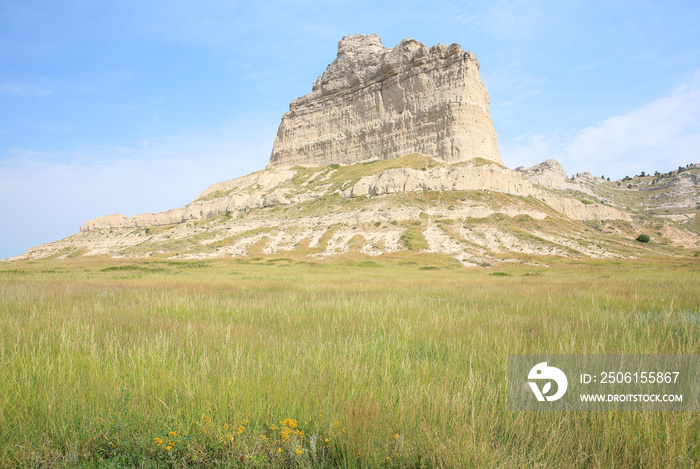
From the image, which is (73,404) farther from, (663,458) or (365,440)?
(663,458)

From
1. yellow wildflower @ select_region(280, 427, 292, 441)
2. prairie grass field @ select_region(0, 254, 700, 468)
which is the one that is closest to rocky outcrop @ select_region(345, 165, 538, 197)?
prairie grass field @ select_region(0, 254, 700, 468)

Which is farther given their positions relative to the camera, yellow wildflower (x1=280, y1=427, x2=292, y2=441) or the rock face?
the rock face

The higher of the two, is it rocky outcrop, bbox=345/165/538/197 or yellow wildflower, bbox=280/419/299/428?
Answer: rocky outcrop, bbox=345/165/538/197

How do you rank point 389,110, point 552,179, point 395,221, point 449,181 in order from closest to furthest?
point 395,221
point 449,181
point 389,110
point 552,179

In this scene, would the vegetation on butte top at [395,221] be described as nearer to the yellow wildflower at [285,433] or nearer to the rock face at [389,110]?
the rock face at [389,110]

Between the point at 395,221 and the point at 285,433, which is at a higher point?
the point at 395,221

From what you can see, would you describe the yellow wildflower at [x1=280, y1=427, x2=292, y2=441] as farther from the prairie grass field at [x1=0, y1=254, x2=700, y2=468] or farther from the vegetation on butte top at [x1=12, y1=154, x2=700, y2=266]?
the vegetation on butte top at [x1=12, y1=154, x2=700, y2=266]

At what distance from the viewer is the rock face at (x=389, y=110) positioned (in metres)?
76.1

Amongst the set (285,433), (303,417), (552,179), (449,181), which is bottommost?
(303,417)

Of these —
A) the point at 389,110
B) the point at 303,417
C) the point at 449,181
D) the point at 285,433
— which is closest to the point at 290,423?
the point at 285,433

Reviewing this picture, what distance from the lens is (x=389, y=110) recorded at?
89938mm

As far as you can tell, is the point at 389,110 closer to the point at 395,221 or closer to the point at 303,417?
the point at 395,221

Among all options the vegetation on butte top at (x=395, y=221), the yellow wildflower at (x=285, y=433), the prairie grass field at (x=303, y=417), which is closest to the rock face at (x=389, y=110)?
the vegetation on butte top at (x=395, y=221)

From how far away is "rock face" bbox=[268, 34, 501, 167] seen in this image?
7612cm
